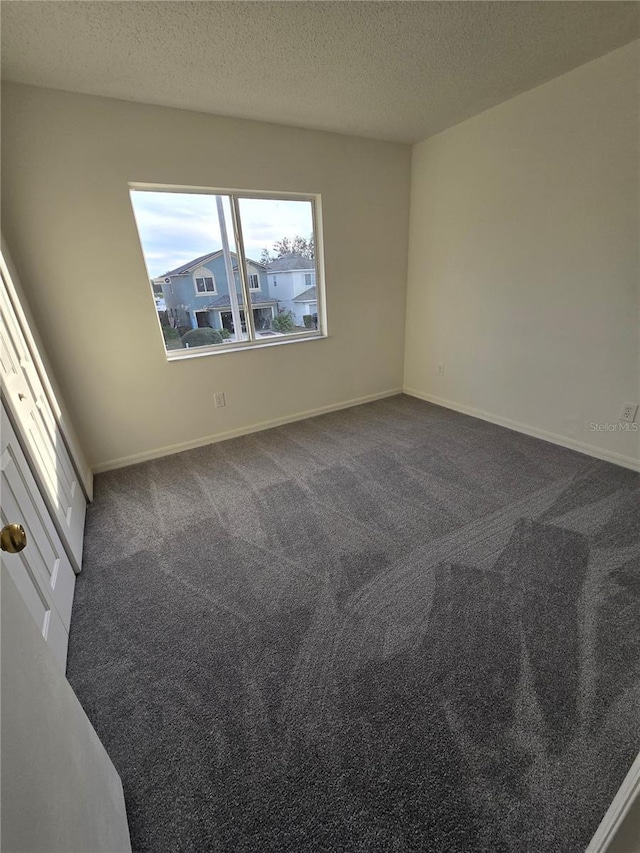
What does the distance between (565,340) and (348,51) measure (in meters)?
2.22

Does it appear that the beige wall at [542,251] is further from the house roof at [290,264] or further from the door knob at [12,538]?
the door knob at [12,538]

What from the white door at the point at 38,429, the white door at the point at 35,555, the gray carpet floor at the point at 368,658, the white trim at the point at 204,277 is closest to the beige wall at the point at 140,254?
the white trim at the point at 204,277

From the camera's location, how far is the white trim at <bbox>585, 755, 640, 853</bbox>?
0.62 m

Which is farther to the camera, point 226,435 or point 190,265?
point 226,435

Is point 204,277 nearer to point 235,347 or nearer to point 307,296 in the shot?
point 235,347

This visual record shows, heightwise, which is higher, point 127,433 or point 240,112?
point 240,112

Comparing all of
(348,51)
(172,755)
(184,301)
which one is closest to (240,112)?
(348,51)

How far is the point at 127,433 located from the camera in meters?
2.78

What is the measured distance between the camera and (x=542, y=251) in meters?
2.56

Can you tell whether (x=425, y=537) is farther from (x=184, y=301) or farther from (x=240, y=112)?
(x=240, y=112)

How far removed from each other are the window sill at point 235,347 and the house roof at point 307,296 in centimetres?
30

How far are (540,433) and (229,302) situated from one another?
109 inches

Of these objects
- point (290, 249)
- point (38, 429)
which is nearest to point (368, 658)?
point (38, 429)

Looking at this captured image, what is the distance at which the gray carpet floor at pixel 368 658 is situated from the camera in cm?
96
